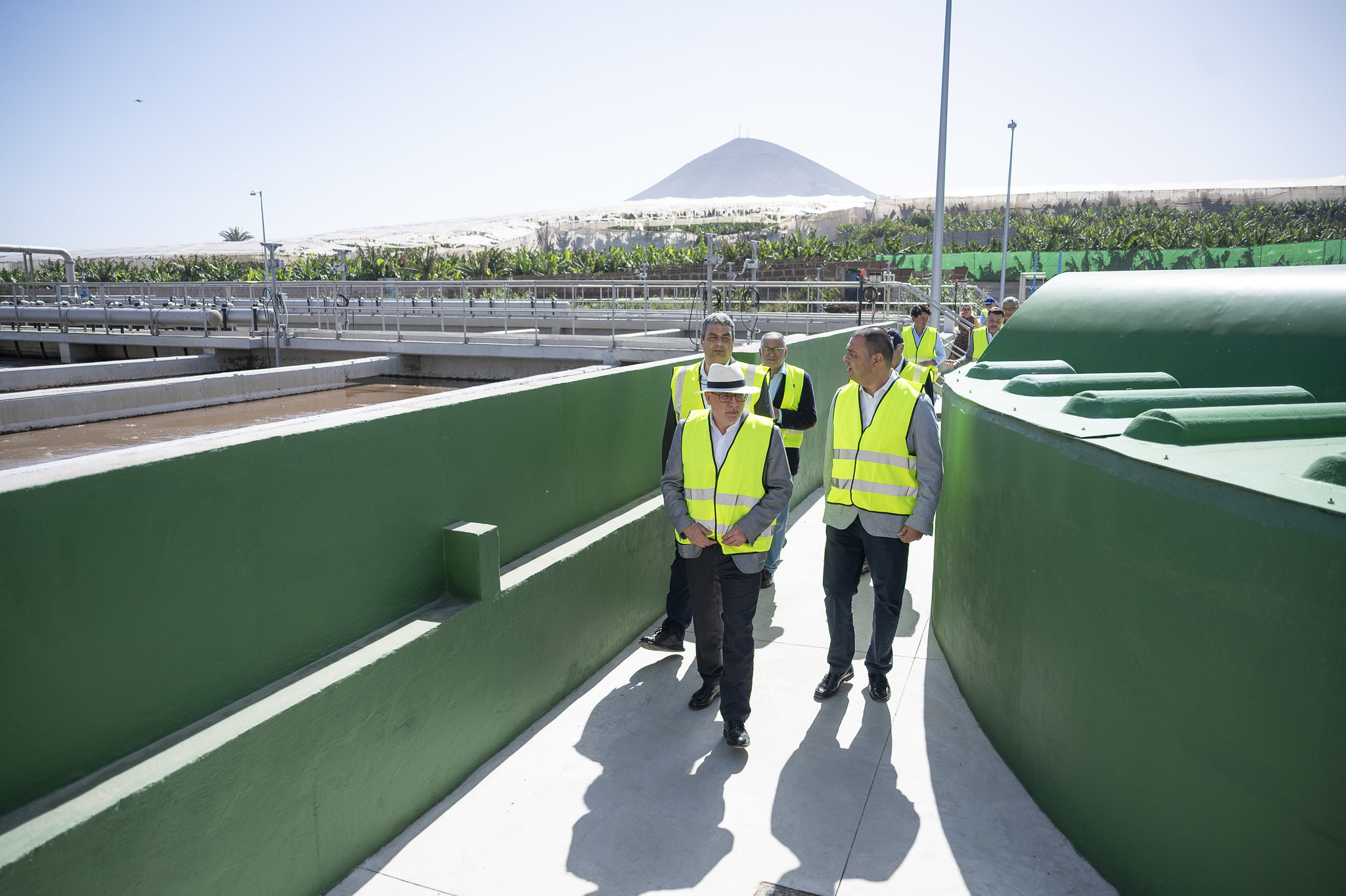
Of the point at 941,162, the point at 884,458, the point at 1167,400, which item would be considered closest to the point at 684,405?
the point at 884,458

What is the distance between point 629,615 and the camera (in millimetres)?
5523

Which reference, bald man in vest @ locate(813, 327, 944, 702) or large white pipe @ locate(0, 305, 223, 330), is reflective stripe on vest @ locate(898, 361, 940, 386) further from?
large white pipe @ locate(0, 305, 223, 330)

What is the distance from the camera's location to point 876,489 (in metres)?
4.40

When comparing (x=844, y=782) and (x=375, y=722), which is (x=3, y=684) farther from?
(x=844, y=782)

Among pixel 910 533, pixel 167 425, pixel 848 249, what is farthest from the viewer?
pixel 848 249

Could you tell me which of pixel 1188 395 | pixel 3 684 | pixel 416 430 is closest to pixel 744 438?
pixel 416 430

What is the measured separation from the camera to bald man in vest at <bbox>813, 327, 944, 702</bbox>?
435cm

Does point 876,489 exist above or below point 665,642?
above

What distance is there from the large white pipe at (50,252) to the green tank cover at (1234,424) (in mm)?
49146

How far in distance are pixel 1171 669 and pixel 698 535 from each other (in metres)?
2.04

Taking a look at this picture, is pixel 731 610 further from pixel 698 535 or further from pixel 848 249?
pixel 848 249

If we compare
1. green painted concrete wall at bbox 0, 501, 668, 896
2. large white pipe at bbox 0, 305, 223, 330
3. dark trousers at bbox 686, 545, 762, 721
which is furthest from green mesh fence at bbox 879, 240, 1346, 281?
green painted concrete wall at bbox 0, 501, 668, 896

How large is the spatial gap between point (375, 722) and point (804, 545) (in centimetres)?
488

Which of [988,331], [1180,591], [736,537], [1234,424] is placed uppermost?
[988,331]
